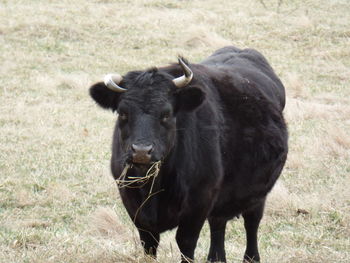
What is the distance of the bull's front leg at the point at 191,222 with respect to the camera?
17.4 feet

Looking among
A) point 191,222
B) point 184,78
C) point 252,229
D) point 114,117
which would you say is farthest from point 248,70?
point 114,117

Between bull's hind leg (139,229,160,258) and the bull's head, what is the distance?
67 centimetres

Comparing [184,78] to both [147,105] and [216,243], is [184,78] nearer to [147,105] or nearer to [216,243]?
[147,105]

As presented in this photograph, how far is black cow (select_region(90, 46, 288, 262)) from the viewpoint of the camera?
505cm

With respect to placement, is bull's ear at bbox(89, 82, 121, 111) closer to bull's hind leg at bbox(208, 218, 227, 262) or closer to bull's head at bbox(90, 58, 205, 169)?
bull's head at bbox(90, 58, 205, 169)

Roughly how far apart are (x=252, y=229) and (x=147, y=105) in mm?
2188

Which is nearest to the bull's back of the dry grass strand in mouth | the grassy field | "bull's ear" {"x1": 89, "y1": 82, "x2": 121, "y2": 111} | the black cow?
the black cow

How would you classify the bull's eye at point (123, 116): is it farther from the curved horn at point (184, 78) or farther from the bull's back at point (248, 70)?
the bull's back at point (248, 70)

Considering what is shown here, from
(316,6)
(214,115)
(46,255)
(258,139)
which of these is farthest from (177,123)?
(316,6)

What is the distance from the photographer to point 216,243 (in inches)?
259

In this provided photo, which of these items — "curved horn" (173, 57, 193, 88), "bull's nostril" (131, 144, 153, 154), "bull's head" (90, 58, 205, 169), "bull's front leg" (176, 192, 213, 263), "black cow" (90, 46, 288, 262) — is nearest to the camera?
"bull's nostril" (131, 144, 153, 154)

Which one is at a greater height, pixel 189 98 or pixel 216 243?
pixel 189 98

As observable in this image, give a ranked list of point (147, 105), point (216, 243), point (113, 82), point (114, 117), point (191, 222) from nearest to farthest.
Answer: point (147, 105) → point (113, 82) → point (191, 222) → point (216, 243) → point (114, 117)

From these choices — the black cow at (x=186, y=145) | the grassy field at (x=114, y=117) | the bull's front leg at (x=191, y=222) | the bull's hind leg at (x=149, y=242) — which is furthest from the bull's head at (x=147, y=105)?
the grassy field at (x=114, y=117)
